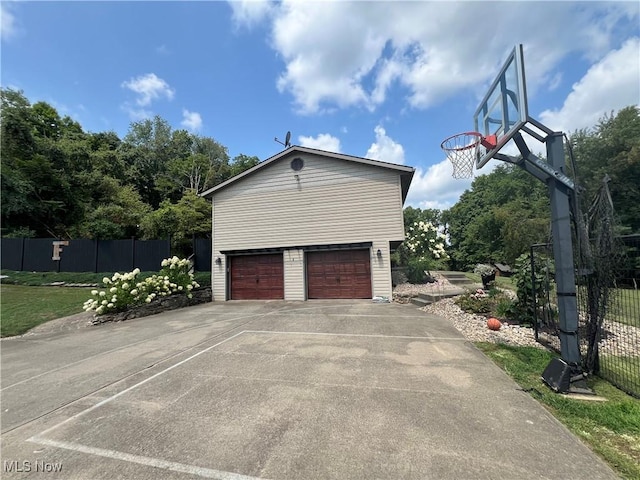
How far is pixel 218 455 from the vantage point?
95.4 inches

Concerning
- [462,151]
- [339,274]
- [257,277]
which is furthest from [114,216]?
[462,151]

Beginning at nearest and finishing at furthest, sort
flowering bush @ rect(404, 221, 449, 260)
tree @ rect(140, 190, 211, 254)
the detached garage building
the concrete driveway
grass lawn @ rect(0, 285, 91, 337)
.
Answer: the concrete driveway, grass lawn @ rect(0, 285, 91, 337), the detached garage building, flowering bush @ rect(404, 221, 449, 260), tree @ rect(140, 190, 211, 254)

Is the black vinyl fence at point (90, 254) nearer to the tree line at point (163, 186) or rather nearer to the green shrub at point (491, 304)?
the tree line at point (163, 186)

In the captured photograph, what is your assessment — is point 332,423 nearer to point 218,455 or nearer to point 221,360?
point 218,455

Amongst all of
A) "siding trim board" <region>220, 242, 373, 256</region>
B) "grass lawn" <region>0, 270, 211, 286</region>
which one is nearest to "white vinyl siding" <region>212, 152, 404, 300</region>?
"siding trim board" <region>220, 242, 373, 256</region>

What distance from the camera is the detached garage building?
1105 cm

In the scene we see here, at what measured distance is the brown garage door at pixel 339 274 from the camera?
36.5 feet

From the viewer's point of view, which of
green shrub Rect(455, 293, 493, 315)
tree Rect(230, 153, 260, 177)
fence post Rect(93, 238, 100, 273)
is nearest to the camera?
green shrub Rect(455, 293, 493, 315)

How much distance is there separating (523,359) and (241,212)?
1119cm

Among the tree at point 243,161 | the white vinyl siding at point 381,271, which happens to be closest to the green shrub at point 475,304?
the white vinyl siding at point 381,271

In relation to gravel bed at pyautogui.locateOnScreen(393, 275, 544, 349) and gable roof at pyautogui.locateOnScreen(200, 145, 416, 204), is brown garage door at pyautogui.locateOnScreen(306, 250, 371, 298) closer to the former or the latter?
gravel bed at pyautogui.locateOnScreen(393, 275, 544, 349)

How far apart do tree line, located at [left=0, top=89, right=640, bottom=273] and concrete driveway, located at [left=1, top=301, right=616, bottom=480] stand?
11.9ft

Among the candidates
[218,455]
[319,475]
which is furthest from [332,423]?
[218,455]

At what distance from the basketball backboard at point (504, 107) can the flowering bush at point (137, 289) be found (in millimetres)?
10471
